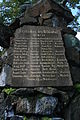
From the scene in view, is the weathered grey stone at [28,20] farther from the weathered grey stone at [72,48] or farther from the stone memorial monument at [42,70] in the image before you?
the weathered grey stone at [72,48]

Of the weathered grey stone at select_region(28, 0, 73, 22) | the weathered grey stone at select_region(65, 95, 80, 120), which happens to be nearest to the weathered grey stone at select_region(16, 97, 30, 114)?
the weathered grey stone at select_region(65, 95, 80, 120)

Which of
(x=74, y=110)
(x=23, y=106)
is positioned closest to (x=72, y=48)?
(x=74, y=110)

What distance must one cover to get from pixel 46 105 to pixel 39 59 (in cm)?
153

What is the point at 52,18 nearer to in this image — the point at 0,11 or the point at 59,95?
the point at 59,95

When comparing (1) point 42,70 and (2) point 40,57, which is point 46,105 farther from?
(2) point 40,57

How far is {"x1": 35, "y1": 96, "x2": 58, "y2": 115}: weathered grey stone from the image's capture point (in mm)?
5137

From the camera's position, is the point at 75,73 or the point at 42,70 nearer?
the point at 42,70

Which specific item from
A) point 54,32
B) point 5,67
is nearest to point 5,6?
point 54,32

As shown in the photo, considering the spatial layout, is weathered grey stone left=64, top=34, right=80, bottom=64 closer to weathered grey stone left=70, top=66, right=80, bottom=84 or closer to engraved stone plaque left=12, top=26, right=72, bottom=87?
weathered grey stone left=70, top=66, right=80, bottom=84

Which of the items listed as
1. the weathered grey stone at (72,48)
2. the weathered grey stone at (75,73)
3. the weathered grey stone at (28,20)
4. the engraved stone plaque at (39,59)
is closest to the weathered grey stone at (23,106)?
the engraved stone plaque at (39,59)

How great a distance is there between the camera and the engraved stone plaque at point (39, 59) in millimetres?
5730

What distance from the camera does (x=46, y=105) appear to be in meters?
5.20

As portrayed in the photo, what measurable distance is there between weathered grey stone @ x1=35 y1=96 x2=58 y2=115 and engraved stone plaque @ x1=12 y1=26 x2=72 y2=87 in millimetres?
462

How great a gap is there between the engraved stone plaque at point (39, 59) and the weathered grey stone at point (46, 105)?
1.51 feet
